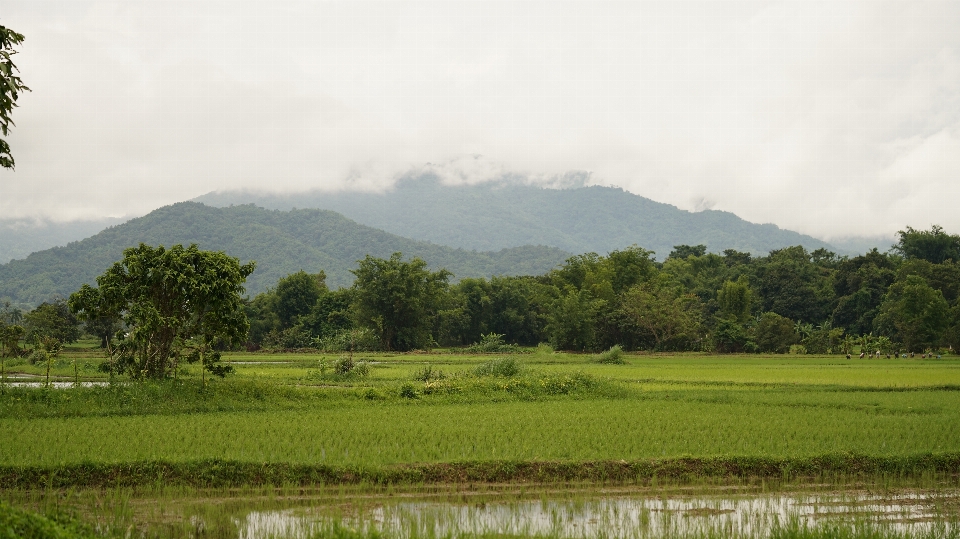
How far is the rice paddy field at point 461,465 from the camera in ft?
28.9

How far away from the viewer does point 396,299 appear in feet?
164

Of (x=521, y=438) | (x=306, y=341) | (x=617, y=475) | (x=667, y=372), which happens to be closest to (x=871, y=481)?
(x=617, y=475)

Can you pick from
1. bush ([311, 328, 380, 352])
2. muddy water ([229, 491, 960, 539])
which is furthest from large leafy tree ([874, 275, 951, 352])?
muddy water ([229, 491, 960, 539])

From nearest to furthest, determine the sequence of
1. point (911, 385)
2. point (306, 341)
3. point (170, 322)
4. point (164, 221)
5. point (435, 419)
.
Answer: point (435, 419) < point (170, 322) < point (911, 385) < point (306, 341) < point (164, 221)

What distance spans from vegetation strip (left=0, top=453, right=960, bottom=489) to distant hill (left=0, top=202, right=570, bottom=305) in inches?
4536

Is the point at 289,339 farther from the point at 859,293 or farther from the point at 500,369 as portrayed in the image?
the point at 859,293

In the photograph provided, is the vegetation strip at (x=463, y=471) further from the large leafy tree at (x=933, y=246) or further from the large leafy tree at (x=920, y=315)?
the large leafy tree at (x=933, y=246)


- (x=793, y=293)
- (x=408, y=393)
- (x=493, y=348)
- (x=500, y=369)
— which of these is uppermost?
(x=793, y=293)

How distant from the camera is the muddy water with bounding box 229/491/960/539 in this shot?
8.39 metres

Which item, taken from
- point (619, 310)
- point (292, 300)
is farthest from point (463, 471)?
point (292, 300)

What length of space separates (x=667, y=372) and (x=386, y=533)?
80.9ft

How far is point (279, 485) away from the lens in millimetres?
10461

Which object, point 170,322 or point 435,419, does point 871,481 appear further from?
point 170,322

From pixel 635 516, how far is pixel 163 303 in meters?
14.0
